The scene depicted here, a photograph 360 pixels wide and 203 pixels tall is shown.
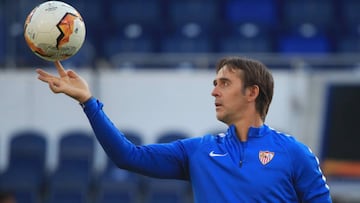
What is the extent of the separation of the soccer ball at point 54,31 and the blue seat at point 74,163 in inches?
282

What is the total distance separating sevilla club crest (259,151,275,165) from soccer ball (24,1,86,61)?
1083 mm

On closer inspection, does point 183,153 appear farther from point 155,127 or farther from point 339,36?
point 339,36

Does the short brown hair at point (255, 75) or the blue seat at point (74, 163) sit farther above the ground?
the short brown hair at point (255, 75)

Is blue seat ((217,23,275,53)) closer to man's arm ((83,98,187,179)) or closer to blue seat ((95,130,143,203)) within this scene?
blue seat ((95,130,143,203))

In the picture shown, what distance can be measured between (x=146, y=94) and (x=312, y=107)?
2221 mm

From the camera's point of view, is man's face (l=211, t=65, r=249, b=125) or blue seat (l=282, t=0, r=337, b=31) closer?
man's face (l=211, t=65, r=249, b=125)

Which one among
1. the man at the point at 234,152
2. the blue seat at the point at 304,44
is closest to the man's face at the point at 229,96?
the man at the point at 234,152

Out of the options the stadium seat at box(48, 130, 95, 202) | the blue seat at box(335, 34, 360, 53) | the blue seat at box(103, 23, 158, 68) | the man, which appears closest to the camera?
the man

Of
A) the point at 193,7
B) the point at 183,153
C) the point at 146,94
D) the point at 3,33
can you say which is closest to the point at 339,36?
the point at 193,7

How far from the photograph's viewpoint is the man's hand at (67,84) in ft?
15.1

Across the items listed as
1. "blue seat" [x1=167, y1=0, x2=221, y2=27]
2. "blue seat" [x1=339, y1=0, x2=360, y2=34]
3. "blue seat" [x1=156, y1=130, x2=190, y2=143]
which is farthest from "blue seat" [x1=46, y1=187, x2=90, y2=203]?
"blue seat" [x1=339, y1=0, x2=360, y2=34]

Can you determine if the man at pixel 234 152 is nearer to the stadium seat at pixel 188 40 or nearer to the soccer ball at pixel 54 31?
the soccer ball at pixel 54 31

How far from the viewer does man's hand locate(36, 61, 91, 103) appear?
4609mm

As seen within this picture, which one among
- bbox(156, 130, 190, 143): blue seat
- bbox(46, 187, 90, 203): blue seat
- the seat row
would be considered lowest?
bbox(46, 187, 90, 203): blue seat
